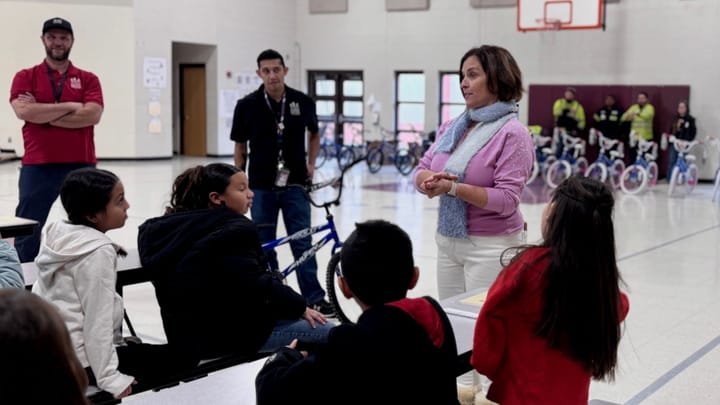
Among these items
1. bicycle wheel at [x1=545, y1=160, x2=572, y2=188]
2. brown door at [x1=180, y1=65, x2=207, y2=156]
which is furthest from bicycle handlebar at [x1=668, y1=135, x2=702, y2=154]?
brown door at [x1=180, y1=65, x2=207, y2=156]

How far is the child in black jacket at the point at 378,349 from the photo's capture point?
182 centimetres

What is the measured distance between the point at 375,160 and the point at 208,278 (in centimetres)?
1461

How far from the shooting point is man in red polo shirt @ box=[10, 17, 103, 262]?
16.2 feet

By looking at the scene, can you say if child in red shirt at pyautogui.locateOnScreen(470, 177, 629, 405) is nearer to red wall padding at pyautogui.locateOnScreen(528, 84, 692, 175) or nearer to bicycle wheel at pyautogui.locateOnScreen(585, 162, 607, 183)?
bicycle wheel at pyautogui.locateOnScreen(585, 162, 607, 183)

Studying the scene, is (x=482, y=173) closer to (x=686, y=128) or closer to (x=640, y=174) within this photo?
(x=640, y=174)

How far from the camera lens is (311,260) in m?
5.21

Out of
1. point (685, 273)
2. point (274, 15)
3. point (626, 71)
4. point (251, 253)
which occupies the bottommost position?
point (685, 273)

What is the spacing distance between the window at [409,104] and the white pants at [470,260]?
1623cm

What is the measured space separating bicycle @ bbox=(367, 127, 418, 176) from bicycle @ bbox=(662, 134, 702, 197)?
4751 millimetres

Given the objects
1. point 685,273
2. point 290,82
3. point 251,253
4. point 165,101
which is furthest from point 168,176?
point 251,253

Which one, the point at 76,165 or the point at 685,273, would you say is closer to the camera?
the point at 76,165

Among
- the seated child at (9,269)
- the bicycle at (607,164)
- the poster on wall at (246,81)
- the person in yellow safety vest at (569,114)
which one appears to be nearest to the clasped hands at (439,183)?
the seated child at (9,269)

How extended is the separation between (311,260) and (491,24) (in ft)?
46.1

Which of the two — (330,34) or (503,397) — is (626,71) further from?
(503,397)
